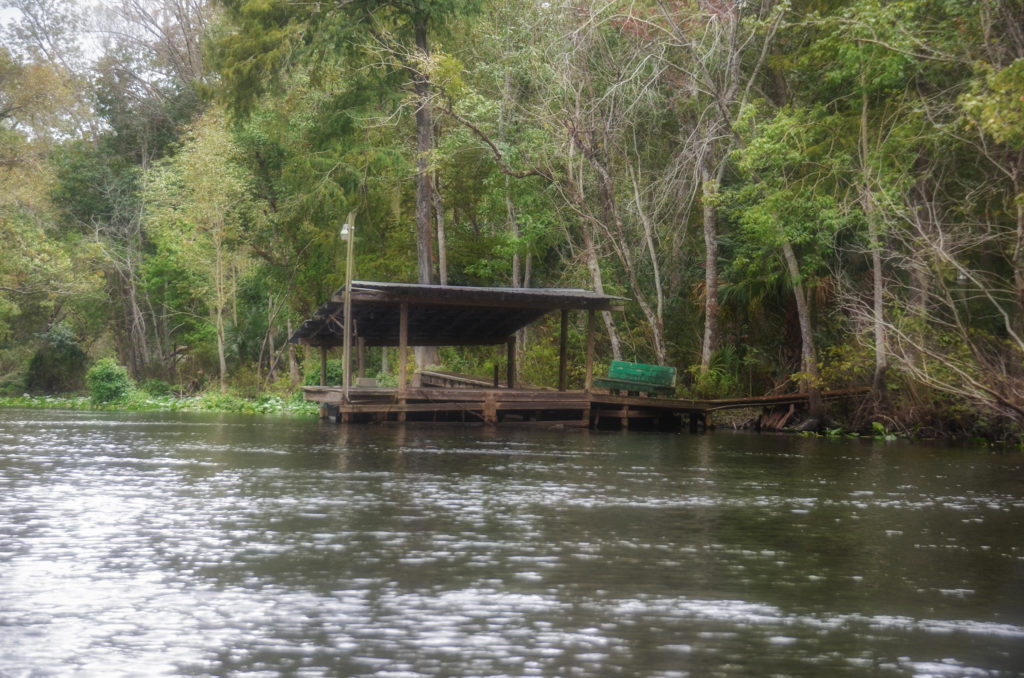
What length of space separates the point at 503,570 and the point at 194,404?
1368 inches

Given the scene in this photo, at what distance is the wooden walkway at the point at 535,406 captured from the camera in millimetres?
26141

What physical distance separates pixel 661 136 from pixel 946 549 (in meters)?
24.0

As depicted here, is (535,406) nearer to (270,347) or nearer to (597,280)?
(597,280)

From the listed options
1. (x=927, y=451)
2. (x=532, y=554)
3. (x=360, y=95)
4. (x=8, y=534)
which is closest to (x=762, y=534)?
(x=532, y=554)

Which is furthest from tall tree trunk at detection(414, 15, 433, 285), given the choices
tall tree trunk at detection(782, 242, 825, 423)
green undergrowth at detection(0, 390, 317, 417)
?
tall tree trunk at detection(782, 242, 825, 423)

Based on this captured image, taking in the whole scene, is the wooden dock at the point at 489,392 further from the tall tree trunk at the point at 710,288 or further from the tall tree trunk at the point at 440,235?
the tall tree trunk at the point at 440,235

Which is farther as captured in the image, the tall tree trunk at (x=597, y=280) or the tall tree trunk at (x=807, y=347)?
the tall tree trunk at (x=597, y=280)

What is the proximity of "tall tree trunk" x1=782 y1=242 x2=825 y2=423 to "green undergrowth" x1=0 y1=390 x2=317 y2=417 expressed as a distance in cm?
1619

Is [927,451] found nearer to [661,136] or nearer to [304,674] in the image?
[661,136]

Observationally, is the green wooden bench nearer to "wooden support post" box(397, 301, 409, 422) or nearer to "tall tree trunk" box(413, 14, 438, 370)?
"wooden support post" box(397, 301, 409, 422)

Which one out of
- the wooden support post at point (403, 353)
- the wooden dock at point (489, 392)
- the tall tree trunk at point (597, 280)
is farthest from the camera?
the tall tree trunk at point (597, 280)

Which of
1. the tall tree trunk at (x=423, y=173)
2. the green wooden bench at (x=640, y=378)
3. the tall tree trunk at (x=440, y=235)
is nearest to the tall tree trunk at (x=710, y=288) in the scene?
the green wooden bench at (x=640, y=378)

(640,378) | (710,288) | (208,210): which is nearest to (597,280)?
(710,288)

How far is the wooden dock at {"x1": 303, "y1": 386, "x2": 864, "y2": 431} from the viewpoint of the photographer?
2614 cm
